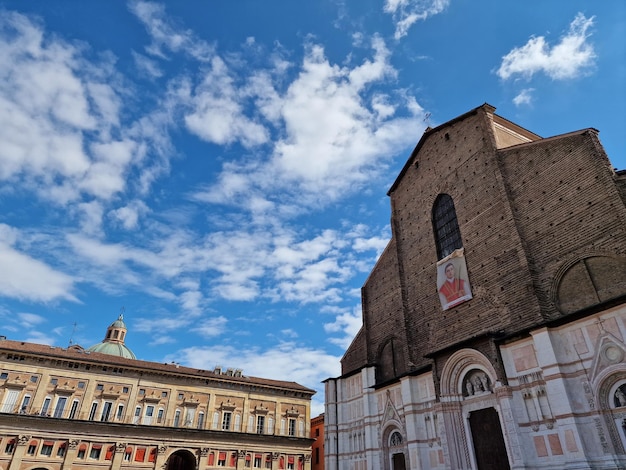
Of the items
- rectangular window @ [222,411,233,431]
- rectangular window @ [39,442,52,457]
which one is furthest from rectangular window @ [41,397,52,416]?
rectangular window @ [222,411,233,431]

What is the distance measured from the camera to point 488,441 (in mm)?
14070

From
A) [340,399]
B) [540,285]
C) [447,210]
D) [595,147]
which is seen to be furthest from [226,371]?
[595,147]

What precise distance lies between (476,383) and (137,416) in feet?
86.0

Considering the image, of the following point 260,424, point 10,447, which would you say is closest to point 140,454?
point 10,447

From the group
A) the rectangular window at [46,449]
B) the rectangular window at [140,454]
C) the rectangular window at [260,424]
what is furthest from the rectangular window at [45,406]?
the rectangular window at [260,424]

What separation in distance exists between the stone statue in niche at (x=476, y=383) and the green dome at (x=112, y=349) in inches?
1804

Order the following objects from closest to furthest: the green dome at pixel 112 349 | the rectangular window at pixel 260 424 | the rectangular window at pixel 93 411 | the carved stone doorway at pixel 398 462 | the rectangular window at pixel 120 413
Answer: the carved stone doorway at pixel 398 462 → the rectangular window at pixel 93 411 → the rectangular window at pixel 120 413 → the rectangular window at pixel 260 424 → the green dome at pixel 112 349

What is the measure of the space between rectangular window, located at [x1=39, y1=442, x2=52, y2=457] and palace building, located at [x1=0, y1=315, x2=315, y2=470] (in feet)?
0.19

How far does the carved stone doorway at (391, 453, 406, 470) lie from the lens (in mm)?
17564

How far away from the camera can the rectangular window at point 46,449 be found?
27.2 meters

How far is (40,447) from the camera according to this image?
27.2m

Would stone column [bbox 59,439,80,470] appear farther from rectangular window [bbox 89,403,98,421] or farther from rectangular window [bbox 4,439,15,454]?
rectangular window [bbox 4,439,15,454]

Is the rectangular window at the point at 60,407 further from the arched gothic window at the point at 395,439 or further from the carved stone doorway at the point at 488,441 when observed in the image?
the carved stone doorway at the point at 488,441

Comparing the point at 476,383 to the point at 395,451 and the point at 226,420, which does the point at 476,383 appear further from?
the point at 226,420
